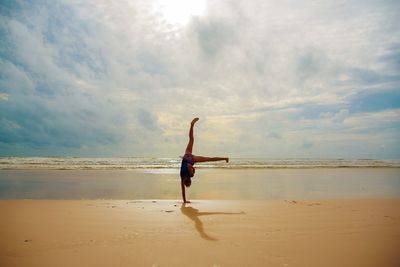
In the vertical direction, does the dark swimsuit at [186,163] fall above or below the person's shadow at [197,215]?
above

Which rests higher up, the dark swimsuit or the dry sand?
the dark swimsuit

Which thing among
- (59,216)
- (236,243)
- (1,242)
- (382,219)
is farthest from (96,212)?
(382,219)

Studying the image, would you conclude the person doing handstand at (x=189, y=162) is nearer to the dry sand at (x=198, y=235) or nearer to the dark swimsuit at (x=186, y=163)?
the dark swimsuit at (x=186, y=163)

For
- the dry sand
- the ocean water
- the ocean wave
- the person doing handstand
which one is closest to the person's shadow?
the dry sand

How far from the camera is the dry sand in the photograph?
15.0ft

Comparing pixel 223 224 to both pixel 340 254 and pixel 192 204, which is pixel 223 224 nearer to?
pixel 340 254

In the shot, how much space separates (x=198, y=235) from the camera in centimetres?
588

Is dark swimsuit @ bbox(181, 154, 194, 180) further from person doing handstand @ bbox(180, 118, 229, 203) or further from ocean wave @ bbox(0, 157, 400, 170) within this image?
ocean wave @ bbox(0, 157, 400, 170)

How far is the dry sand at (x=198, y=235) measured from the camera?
4.57 meters

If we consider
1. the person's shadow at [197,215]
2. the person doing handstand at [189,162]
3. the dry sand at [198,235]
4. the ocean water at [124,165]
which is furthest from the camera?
the ocean water at [124,165]

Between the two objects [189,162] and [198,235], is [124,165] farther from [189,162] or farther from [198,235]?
[198,235]

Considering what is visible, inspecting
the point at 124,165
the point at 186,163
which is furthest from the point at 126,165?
the point at 186,163

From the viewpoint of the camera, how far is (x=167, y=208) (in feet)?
30.1

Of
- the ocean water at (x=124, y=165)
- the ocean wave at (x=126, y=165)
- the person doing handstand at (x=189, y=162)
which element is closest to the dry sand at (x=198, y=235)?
the person doing handstand at (x=189, y=162)
